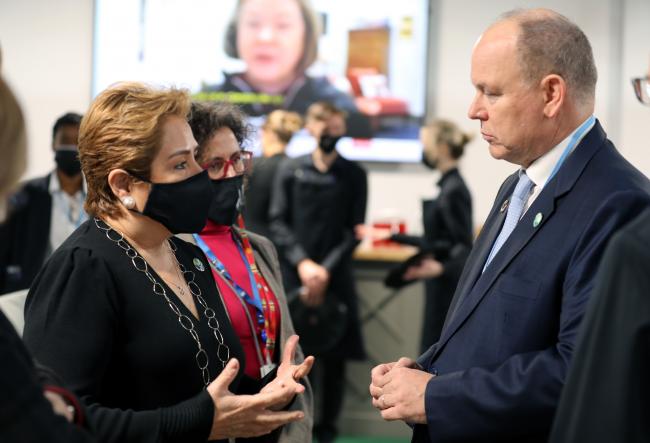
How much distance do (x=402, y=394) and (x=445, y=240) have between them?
3.24m

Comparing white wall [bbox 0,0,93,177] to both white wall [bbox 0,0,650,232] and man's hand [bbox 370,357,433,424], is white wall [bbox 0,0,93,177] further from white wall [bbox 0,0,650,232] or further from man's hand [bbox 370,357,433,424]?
man's hand [bbox 370,357,433,424]

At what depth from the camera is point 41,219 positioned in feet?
13.0

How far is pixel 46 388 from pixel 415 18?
18.9 feet

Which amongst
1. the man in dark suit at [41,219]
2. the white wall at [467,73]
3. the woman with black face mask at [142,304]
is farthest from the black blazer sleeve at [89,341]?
the white wall at [467,73]

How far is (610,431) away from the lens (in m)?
1.04

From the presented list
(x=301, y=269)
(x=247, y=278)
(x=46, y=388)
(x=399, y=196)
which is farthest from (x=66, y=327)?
(x=399, y=196)

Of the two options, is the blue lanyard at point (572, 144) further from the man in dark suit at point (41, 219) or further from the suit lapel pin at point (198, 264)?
the man in dark suit at point (41, 219)

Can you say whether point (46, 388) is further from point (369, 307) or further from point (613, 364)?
point (369, 307)

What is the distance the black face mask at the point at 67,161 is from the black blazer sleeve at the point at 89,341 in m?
2.25

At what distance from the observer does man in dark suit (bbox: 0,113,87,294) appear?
3963 mm

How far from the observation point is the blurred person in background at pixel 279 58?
6711 millimetres

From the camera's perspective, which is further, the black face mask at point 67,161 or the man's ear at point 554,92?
the black face mask at point 67,161

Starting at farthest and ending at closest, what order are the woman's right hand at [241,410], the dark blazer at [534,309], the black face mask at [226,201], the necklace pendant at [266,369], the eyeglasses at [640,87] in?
1. the black face mask at [226,201]
2. the necklace pendant at [266,369]
3. the eyeglasses at [640,87]
4. the woman's right hand at [241,410]
5. the dark blazer at [534,309]

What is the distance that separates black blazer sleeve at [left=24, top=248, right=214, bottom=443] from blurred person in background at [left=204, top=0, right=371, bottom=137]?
16.4ft
